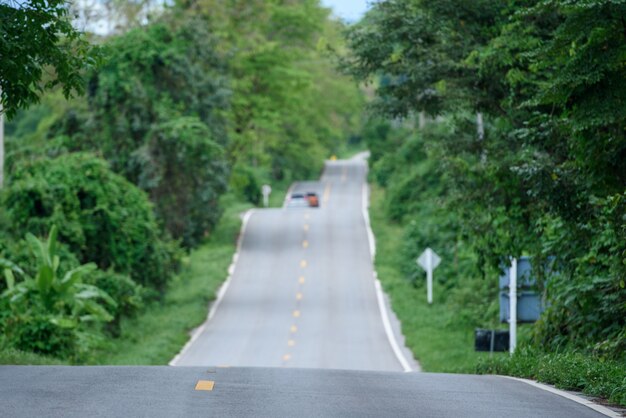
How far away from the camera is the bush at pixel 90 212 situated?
3391cm

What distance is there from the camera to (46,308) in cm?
2575

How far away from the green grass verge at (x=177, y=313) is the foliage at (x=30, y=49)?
1309cm

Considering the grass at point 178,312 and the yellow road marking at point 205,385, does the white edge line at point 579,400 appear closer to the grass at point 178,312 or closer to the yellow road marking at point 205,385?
the yellow road marking at point 205,385

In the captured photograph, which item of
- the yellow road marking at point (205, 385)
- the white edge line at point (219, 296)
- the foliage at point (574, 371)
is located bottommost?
the white edge line at point (219, 296)

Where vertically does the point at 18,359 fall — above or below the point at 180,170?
below

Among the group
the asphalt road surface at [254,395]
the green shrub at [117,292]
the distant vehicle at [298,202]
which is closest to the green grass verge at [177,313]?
the green shrub at [117,292]

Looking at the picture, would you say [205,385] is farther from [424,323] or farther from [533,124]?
[424,323]

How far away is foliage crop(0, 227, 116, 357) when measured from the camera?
80.4ft

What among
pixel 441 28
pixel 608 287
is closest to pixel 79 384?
pixel 608 287

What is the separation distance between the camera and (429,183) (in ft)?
213

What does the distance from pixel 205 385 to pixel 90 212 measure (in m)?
23.8

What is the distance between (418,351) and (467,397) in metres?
20.9

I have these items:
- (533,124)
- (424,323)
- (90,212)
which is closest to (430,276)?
(424,323)

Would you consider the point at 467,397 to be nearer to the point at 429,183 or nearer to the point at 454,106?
the point at 454,106
